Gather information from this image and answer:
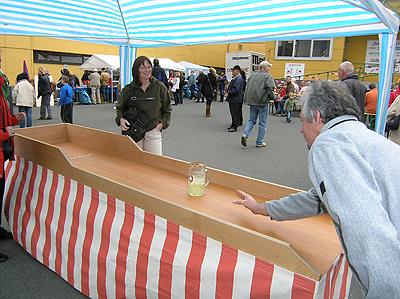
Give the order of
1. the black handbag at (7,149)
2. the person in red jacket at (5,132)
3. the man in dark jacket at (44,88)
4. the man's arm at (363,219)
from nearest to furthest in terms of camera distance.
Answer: the man's arm at (363,219) < the person in red jacket at (5,132) < the black handbag at (7,149) < the man in dark jacket at (44,88)

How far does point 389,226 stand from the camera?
34.4 inches

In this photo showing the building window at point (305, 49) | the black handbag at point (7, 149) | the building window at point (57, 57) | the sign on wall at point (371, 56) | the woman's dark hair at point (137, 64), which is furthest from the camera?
the building window at point (305, 49)

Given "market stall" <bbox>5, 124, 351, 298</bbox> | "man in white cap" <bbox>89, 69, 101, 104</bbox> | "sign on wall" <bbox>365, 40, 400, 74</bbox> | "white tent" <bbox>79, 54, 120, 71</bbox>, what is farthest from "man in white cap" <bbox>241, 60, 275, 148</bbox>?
"sign on wall" <bbox>365, 40, 400, 74</bbox>

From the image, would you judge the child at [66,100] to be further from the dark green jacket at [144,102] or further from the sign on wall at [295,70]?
the sign on wall at [295,70]

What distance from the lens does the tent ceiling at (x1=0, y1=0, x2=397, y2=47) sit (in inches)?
114

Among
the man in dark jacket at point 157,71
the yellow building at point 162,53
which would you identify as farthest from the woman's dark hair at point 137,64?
the yellow building at point 162,53

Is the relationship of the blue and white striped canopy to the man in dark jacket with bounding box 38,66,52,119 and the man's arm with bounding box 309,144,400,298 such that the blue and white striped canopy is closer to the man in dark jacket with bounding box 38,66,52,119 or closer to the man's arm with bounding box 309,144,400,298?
the man's arm with bounding box 309,144,400,298

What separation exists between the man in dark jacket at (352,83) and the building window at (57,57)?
14820mm

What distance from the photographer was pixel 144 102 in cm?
311

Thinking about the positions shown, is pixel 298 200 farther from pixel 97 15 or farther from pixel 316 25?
pixel 97 15

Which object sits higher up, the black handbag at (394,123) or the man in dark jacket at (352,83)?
the man in dark jacket at (352,83)

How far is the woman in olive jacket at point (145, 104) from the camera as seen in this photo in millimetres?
3100

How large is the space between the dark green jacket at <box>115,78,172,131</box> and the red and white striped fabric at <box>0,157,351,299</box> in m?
0.97

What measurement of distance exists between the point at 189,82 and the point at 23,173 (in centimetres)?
1638
